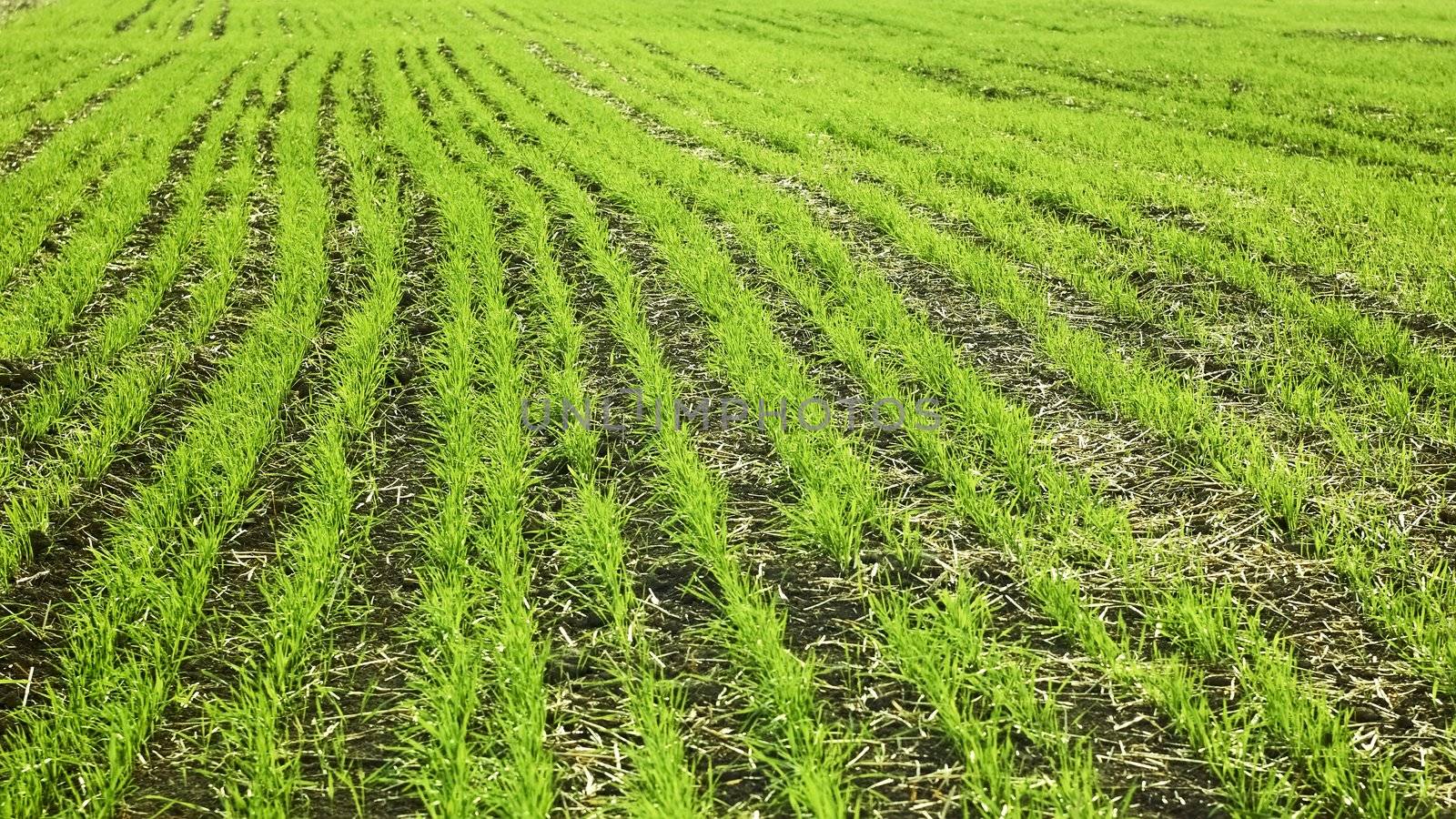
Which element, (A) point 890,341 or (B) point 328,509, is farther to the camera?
(A) point 890,341

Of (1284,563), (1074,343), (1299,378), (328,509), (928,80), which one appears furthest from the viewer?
(928,80)

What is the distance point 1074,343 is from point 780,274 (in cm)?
179

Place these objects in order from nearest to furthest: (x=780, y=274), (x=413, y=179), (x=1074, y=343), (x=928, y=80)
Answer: (x=1074, y=343)
(x=780, y=274)
(x=413, y=179)
(x=928, y=80)

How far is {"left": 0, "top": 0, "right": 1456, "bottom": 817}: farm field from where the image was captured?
2.18m

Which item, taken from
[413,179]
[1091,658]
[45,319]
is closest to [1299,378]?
[1091,658]

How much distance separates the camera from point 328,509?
124 inches

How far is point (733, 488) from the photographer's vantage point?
3383 millimetres

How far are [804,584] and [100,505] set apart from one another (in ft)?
8.26

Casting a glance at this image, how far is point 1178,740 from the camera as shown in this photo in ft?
7.14

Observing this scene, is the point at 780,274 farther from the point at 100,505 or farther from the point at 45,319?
the point at 45,319

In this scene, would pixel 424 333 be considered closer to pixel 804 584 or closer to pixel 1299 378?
pixel 804 584

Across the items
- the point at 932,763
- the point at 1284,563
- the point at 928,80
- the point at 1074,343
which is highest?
the point at 928,80

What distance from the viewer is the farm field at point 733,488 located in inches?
85.7

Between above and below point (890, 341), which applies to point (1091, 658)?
below
